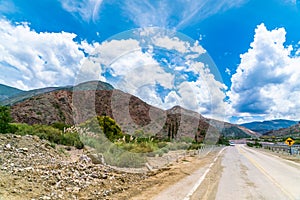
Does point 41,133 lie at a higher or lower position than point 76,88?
lower

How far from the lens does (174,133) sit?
185 feet

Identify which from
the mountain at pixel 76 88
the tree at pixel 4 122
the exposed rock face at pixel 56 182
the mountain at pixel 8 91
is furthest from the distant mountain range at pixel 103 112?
the mountain at pixel 8 91

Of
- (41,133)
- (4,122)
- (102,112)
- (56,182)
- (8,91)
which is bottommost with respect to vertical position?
(56,182)

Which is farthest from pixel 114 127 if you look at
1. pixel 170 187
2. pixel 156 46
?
pixel 170 187

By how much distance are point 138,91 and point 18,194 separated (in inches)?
748

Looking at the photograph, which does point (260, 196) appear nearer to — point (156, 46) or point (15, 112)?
point (156, 46)

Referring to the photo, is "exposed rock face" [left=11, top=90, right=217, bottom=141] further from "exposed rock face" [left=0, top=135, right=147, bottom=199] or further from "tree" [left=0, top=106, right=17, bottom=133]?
"exposed rock face" [left=0, top=135, right=147, bottom=199]

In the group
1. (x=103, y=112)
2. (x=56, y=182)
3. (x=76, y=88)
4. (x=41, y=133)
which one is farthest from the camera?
(x=103, y=112)

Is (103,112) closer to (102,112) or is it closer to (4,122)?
(102,112)

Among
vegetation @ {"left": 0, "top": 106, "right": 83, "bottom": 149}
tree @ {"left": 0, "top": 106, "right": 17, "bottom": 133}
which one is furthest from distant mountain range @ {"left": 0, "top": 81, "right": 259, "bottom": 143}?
tree @ {"left": 0, "top": 106, "right": 17, "bottom": 133}

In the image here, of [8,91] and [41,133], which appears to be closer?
[41,133]

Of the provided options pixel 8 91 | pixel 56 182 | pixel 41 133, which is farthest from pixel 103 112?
pixel 8 91

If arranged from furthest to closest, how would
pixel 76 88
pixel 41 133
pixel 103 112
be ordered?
pixel 103 112, pixel 76 88, pixel 41 133

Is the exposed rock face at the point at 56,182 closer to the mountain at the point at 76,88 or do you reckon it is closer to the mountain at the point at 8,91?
the mountain at the point at 76,88
